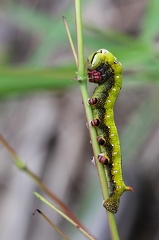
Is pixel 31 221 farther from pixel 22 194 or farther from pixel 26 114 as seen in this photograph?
pixel 26 114

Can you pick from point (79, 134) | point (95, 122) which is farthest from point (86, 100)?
point (79, 134)

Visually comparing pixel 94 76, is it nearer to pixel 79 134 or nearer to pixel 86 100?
pixel 86 100

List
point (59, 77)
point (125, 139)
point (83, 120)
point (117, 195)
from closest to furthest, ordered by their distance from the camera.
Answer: point (117, 195) < point (59, 77) < point (125, 139) < point (83, 120)

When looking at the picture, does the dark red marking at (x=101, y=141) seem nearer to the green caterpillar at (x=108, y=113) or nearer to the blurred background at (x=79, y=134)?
the green caterpillar at (x=108, y=113)

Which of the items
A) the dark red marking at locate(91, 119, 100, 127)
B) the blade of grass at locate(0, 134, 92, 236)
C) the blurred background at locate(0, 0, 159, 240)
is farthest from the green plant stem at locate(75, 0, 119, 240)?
the blurred background at locate(0, 0, 159, 240)

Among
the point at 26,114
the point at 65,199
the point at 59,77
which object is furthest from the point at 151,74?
the point at 26,114

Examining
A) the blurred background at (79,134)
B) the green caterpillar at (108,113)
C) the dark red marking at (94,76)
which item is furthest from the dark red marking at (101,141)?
the blurred background at (79,134)
